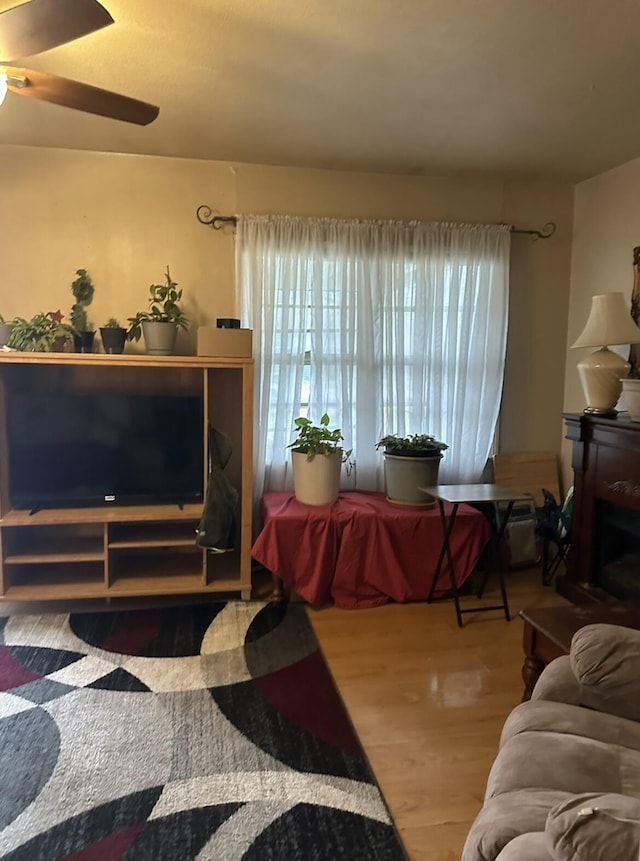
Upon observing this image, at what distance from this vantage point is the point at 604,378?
313cm

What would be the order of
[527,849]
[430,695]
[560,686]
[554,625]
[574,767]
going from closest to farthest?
[527,849], [574,767], [560,686], [554,625], [430,695]

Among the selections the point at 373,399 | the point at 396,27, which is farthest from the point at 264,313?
the point at 396,27

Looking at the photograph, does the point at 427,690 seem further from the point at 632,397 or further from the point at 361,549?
the point at 632,397

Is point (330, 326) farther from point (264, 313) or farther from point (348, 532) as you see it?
point (348, 532)

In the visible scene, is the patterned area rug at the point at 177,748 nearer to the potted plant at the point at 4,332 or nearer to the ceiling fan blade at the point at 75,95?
the potted plant at the point at 4,332

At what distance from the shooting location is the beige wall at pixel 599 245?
11.2 ft

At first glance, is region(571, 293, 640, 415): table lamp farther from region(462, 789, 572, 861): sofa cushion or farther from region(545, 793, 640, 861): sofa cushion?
region(545, 793, 640, 861): sofa cushion

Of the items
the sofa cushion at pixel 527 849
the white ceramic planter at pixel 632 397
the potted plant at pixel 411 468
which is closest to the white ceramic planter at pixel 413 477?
the potted plant at pixel 411 468

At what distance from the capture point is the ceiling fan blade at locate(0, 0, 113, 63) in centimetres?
150

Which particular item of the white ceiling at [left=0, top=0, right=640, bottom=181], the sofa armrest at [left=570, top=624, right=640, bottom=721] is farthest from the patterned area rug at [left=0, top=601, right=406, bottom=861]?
the white ceiling at [left=0, top=0, right=640, bottom=181]

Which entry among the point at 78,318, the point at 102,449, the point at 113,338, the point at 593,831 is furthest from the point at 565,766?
the point at 78,318

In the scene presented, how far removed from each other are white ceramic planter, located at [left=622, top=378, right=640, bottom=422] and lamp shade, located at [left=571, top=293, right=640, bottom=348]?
0.76ft

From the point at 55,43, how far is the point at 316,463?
7.08 feet

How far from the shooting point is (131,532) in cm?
335
